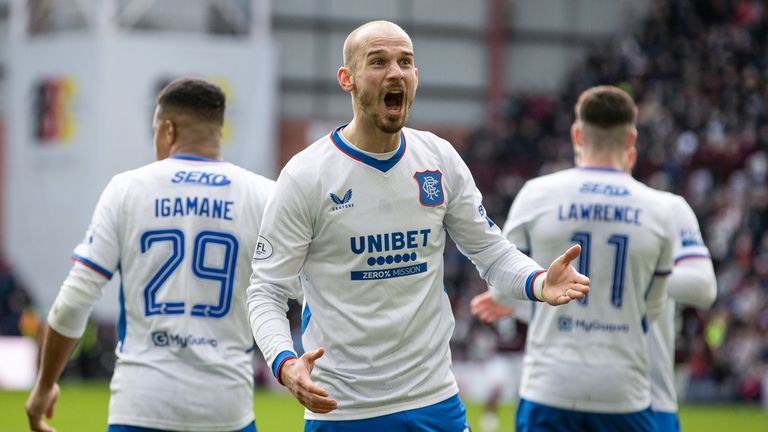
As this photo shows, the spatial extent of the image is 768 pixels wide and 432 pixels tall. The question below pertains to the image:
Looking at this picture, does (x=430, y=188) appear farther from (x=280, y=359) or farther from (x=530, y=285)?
(x=280, y=359)

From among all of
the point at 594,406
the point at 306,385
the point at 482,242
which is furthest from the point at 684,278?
the point at 306,385

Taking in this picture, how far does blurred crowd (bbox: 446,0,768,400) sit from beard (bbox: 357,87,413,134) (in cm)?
1092

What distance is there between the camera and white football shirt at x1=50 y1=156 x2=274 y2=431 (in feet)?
16.6

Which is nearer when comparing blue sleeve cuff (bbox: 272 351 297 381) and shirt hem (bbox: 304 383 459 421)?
blue sleeve cuff (bbox: 272 351 297 381)

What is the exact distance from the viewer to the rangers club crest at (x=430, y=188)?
4.47 metres

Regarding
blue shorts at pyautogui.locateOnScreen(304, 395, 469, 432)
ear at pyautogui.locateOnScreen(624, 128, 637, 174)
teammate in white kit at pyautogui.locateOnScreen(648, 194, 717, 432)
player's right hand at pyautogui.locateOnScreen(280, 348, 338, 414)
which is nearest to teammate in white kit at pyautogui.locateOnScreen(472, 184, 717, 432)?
teammate in white kit at pyautogui.locateOnScreen(648, 194, 717, 432)

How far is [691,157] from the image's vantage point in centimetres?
2245

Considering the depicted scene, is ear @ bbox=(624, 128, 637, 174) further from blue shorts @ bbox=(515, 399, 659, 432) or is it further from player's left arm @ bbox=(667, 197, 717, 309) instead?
blue shorts @ bbox=(515, 399, 659, 432)

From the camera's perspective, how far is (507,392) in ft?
58.2

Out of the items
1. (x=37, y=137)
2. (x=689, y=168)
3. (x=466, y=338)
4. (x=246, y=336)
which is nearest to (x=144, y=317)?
(x=246, y=336)

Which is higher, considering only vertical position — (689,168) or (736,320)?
(689,168)

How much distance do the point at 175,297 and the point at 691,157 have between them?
18.5 metres

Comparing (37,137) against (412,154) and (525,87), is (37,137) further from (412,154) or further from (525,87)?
(412,154)

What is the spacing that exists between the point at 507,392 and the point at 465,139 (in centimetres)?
1275
